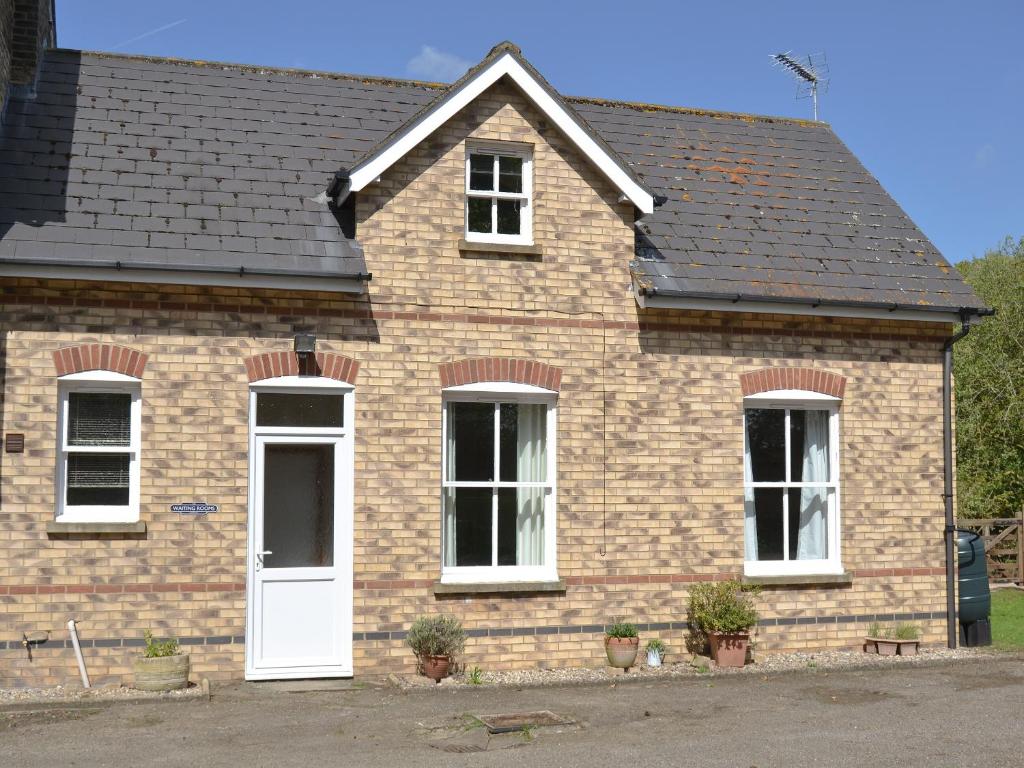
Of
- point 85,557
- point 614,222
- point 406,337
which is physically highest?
point 614,222

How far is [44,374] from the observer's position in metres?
11.1

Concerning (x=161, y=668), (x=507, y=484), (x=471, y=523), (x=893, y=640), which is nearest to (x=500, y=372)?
(x=507, y=484)

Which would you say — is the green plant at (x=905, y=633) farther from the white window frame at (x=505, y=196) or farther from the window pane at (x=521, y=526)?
the white window frame at (x=505, y=196)

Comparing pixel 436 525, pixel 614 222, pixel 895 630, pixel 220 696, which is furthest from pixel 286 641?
pixel 895 630

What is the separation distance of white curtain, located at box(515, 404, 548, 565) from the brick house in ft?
0.10

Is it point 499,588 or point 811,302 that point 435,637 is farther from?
point 811,302

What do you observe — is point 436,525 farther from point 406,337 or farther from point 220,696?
point 220,696

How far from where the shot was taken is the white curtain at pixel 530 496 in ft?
41.1

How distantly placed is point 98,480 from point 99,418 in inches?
23.5

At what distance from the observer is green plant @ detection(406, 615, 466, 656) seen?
11438 millimetres

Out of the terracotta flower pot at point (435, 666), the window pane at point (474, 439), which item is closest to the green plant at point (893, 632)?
the window pane at point (474, 439)

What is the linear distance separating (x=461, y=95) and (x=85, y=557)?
5917 millimetres

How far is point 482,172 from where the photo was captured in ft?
41.9

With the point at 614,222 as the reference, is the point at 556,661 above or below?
below
